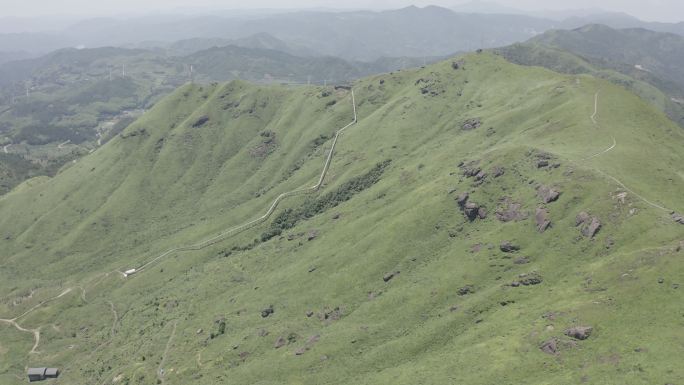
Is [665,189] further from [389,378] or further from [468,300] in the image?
[389,378]

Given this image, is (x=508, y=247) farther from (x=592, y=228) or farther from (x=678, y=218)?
(x=678, y=218)

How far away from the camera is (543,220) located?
642ft

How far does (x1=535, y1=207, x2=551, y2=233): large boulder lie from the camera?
193 m

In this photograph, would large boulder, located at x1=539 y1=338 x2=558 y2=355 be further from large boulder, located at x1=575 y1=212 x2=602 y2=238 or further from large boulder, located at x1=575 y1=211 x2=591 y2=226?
large boulder, located at x1=575 y1=211 x2=591 y2=226

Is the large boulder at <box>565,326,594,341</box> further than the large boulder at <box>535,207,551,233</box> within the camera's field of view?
No

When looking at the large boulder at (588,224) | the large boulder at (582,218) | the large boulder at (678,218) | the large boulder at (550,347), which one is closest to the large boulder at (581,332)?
the large boulder at (550,347)

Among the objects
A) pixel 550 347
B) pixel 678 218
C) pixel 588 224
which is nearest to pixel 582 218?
pixel 588 224

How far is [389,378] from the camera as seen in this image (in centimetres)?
15738

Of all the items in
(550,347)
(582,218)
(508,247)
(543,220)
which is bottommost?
(550,347)

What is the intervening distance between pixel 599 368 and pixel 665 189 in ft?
348

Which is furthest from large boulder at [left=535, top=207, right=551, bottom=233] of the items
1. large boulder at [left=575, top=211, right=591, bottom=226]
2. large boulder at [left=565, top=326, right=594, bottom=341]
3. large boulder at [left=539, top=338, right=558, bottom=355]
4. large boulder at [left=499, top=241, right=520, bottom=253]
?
large boulder at [left=539, top=338, right=558, bottom=355]

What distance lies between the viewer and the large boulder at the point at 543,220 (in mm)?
193125

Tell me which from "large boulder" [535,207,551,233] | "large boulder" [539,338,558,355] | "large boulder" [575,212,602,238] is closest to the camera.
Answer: "large boulder" [539,338,558,355]

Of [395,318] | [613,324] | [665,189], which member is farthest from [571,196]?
[395,318]
